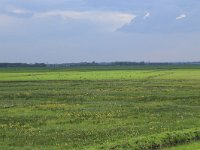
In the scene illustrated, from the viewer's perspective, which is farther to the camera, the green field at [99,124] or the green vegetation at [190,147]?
the green field at [99,124]

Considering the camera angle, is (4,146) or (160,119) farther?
(160,119)

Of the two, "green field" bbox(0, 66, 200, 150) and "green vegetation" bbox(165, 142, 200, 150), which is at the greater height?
"green field" bbox(0, 66, 200, 150)

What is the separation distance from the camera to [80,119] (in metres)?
29.3

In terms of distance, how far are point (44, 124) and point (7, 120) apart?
10.5ft

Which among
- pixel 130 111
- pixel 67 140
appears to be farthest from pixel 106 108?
pixel 67 140

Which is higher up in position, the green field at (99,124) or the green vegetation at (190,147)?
the green field at (99,124)

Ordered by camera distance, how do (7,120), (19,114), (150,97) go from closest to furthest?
(7,120) < (19,114) < (150,97)

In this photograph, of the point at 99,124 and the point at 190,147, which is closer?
the point at 190,147

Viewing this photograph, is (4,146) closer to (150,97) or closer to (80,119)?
(80,119)

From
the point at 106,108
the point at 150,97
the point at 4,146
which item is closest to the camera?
the point at 4,146

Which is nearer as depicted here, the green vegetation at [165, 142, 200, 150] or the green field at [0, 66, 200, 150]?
the green vegetation at [165, 142, 200, 150]

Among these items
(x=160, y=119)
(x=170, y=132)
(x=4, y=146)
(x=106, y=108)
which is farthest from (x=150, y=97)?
(x=4, y=146)

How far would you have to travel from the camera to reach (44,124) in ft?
90.7

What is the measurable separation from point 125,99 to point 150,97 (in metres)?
2.79
